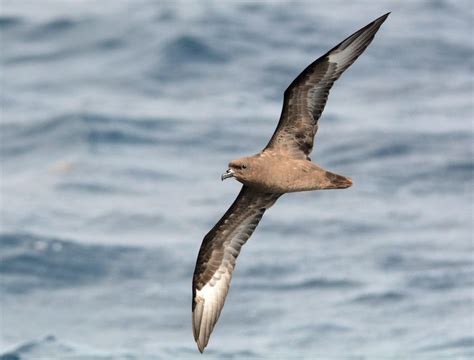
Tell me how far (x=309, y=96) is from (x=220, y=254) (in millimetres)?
2313

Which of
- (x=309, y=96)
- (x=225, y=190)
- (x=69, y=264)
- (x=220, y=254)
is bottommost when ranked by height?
(x=220, y=254)

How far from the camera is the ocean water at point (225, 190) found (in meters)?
24.8

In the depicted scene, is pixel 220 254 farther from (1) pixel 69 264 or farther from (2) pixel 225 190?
(2) pixel 225 190

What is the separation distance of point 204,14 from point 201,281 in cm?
2322

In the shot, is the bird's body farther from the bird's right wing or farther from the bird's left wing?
the bird's left wing

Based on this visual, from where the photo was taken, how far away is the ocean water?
2477 cm

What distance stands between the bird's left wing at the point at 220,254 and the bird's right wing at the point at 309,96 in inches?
31.8

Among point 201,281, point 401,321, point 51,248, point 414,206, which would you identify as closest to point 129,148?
point 51,248

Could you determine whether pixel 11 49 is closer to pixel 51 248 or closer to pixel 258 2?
pixel 258 2

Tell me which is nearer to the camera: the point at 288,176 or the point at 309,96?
the point at 288,176

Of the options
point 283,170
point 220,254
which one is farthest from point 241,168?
point 220,254

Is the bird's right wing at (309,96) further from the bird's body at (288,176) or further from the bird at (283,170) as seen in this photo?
the bird's body at (288,176)

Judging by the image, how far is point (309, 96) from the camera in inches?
531

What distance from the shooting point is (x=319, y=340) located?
24.0 metres
